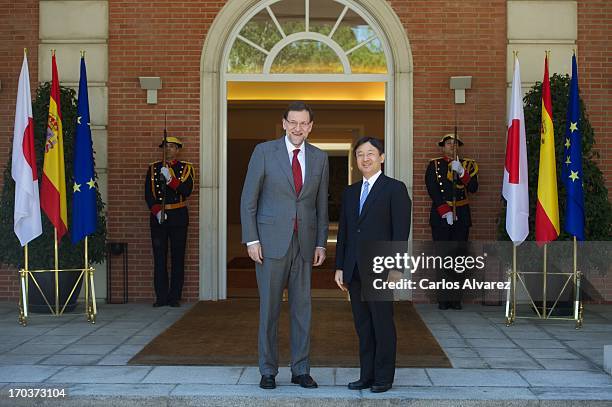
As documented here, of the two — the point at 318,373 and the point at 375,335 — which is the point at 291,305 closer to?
the point at 375,335

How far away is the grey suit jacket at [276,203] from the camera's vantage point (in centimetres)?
527

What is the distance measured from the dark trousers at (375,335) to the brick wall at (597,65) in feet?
18.4

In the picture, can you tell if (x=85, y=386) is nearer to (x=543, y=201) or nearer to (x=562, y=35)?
(x=543, y=201)

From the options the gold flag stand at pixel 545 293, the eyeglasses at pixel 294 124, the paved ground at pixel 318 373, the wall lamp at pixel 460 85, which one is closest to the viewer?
the paved ground at pixel 318 373

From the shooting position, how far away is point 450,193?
930cm

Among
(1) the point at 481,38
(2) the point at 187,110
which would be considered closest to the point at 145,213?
(2) the point at 187,110

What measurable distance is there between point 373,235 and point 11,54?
659cm

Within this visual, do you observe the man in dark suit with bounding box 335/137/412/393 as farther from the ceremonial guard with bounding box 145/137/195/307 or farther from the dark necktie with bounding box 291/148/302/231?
the ceremonial guard with bounding box 145/137/195/307

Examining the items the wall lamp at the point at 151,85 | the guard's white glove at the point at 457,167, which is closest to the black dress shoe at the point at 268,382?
the guard's white glove at the point at 457,167

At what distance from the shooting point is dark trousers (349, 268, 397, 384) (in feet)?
16.9

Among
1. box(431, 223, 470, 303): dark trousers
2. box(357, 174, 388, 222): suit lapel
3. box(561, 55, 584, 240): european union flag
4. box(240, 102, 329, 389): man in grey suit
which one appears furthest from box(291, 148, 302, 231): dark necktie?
box(431, 223, 470, 303): dark trousers

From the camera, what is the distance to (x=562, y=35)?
973 cm

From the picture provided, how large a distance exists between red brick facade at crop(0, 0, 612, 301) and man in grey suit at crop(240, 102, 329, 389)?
4.58 meters

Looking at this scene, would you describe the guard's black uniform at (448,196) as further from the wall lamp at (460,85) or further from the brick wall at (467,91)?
the wall lamp at (460,85)
